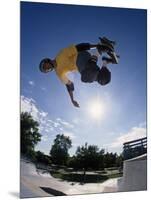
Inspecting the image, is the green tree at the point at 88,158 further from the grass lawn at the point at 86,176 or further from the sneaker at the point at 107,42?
the sneaker at the point at 107,42

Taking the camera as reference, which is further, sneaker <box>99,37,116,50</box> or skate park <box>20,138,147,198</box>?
sneaker <box>99,37,116,50</box>

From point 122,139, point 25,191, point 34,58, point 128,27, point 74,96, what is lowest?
point 25,191

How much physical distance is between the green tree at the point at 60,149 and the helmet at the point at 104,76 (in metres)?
0.80

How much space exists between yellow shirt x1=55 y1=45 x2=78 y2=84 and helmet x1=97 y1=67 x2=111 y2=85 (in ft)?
1.03

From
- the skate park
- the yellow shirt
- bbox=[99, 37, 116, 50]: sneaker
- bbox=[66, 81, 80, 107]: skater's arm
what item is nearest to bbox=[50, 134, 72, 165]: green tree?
the skate park

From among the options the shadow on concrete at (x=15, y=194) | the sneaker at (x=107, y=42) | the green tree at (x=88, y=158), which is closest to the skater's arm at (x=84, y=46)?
the sneaker at (x=107, y=42)

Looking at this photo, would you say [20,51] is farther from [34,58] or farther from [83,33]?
[83,33]

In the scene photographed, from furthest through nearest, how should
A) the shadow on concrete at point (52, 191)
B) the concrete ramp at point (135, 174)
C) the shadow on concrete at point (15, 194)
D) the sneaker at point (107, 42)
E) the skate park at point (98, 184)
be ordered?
the concrete ramp at point (135, 174)
the sneaker at point (107, 42)
the shadow on concrete at point (52, 191)
the skate park at point (98, 184)
the shadow on concrete at point (15, 194)

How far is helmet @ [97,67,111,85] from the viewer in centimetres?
630

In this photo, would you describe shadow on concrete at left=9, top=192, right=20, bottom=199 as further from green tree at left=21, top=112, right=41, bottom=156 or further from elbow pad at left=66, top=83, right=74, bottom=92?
elbow pad at left=66, top=83, right=74, bottom=92

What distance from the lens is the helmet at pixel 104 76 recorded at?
6301 millimetres

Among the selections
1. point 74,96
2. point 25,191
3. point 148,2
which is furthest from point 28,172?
point 148,2

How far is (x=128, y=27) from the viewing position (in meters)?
6.45

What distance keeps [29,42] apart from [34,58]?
0.19 meters
